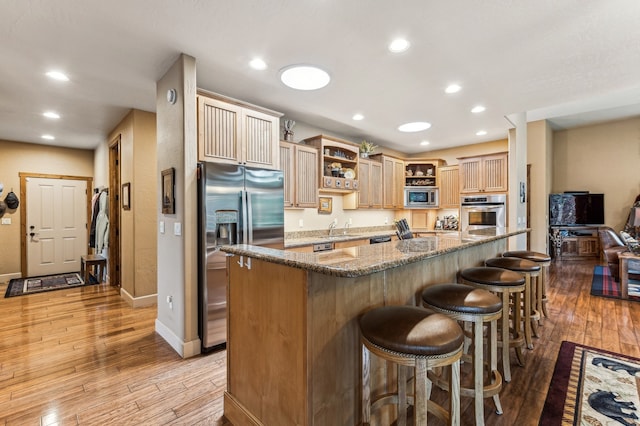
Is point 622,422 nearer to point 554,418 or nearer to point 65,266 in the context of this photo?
point 554,418

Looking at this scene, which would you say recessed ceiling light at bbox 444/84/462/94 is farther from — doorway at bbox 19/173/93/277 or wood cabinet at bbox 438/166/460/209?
doorway at bbox 19/173/93/277

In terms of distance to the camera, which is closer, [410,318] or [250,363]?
[410,318]

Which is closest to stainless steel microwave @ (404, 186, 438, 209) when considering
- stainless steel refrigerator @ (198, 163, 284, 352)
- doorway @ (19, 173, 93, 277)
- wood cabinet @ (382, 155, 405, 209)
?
wood cabinet @ (382, 155, 405, 209)

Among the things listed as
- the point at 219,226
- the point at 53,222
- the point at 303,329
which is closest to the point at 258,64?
the point at 219,226

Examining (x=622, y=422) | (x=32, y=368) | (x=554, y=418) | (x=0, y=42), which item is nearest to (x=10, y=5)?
(x=0, y=42)

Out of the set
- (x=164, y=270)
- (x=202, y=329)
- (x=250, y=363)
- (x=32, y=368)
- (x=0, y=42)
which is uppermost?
(x=0, y=42)

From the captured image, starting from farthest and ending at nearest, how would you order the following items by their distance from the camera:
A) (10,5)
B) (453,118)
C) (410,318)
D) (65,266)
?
(65,266), (453,118), (10,5), (410,318)

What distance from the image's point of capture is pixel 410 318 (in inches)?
57.2

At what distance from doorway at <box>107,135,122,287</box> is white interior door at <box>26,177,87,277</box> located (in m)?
2.07

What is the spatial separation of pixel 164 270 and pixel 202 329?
2.56ft

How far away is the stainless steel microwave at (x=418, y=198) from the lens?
21.8ft

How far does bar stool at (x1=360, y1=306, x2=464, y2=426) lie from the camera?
4.23 feet

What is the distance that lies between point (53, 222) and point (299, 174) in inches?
216

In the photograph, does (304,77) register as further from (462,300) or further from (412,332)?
(412,332)
